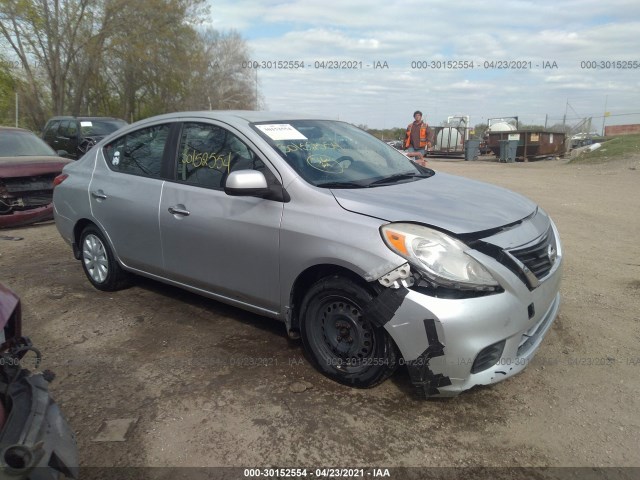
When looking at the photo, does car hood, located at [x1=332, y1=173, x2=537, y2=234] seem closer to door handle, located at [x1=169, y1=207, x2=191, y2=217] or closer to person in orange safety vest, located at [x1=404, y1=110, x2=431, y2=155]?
door handle, located at [x1=169, y1=207, x2=191, y2=217]

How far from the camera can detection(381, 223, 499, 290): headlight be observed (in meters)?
2.71

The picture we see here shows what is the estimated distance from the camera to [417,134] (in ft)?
44.3

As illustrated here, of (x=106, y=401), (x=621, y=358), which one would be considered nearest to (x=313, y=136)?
(x=106, y=401)

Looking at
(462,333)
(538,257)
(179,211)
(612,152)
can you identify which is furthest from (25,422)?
(612,152)

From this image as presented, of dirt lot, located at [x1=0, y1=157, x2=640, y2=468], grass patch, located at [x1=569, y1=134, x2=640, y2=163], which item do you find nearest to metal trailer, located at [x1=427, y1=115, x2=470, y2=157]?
grass patch, located at [x1=569, y1=134, x2=640, y2=163]

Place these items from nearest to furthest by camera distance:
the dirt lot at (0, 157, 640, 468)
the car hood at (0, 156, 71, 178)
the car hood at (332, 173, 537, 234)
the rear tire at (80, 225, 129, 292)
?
the dirt lot at (0, 157, 640, 468) → the car hood at (332, 173, 537, 234) → the rear tire at (80, 225, 129, 292) → the car hood at (0, 156, 71, 178)

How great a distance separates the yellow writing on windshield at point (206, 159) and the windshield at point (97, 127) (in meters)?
10.7

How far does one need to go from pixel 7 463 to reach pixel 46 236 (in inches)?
260

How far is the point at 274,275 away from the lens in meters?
3.38

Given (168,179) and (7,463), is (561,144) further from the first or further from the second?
(7,463)

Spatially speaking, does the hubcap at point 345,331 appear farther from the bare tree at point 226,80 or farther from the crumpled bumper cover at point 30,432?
the bare tree at point 226,80

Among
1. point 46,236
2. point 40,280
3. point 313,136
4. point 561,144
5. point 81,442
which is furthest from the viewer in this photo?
point 561,144

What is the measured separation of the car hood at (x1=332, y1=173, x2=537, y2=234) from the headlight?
78 millimetres

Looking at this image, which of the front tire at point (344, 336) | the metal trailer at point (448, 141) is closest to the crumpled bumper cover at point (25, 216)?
the front tire at point (344, 336)
